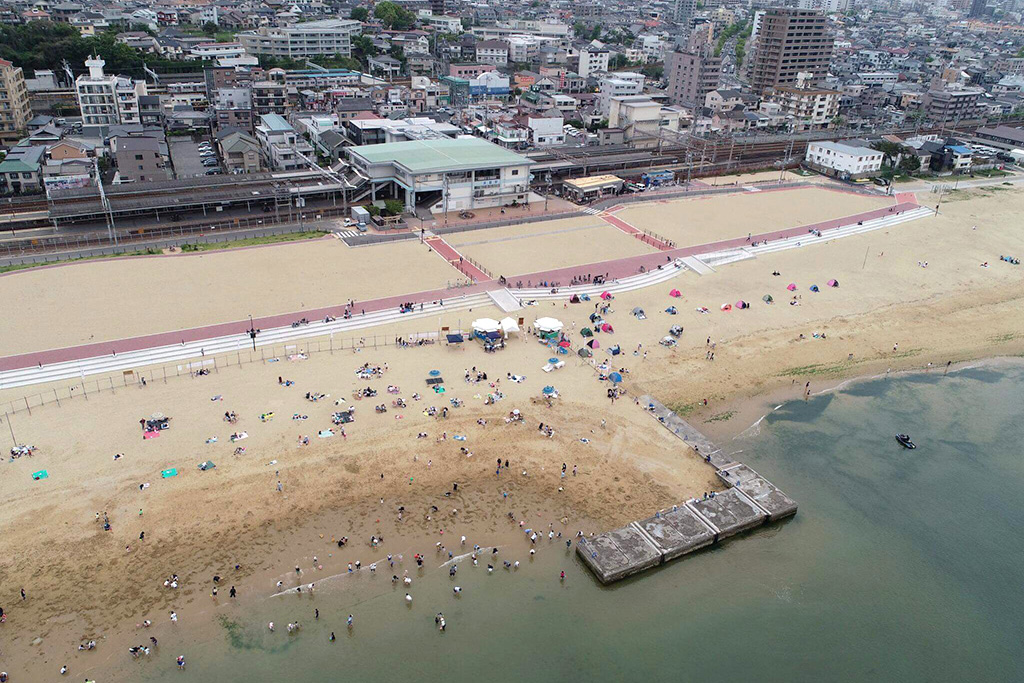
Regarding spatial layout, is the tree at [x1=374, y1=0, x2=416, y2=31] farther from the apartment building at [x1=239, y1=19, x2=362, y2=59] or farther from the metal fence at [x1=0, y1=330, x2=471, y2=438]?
the metal fence at [x1=0, y1=330, x2=471, y2=438]

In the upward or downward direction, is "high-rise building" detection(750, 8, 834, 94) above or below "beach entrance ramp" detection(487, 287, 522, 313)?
above

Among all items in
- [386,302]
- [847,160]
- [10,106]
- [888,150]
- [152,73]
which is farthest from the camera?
[152,73]

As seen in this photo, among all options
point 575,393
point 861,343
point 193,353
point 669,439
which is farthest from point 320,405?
point 861,343

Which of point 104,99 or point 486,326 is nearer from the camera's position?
point 486,326

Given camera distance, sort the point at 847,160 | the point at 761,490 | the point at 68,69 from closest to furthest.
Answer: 1. the point at 761,490
2. the point at 847,160
3. the point at 68,69

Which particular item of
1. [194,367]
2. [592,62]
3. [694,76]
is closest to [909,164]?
[694,76]

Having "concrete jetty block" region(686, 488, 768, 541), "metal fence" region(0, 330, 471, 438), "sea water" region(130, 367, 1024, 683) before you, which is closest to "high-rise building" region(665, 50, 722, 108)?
"metal fence" region(0, 330, 471, 438)

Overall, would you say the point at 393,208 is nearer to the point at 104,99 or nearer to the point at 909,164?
the point at 104,99
